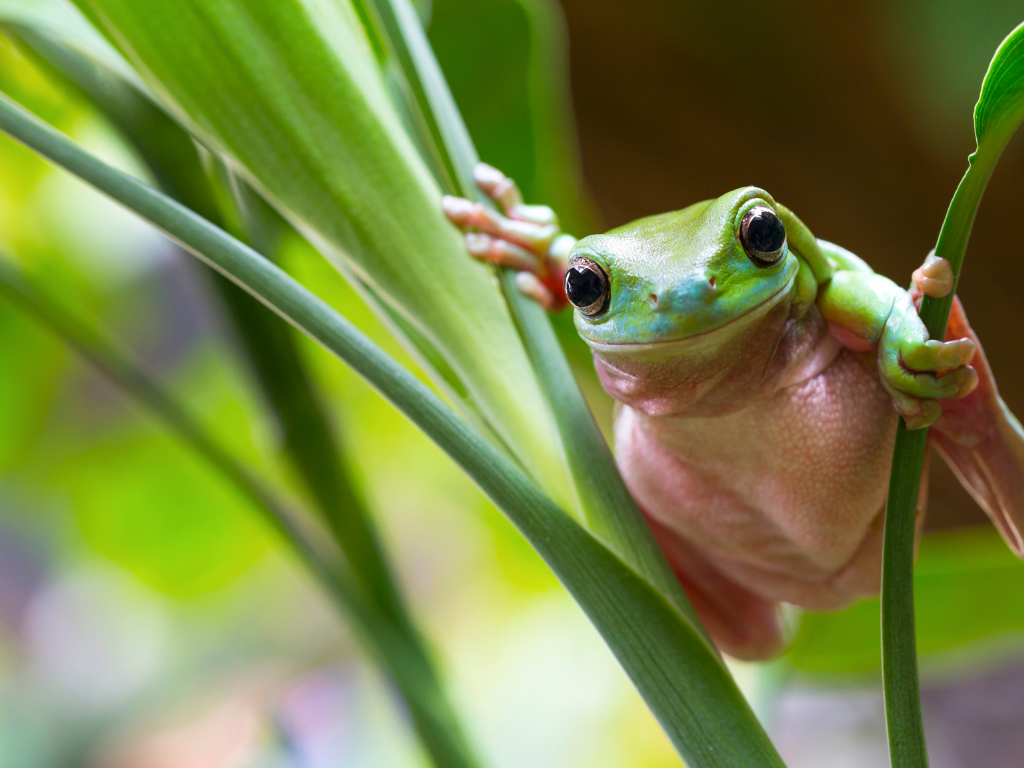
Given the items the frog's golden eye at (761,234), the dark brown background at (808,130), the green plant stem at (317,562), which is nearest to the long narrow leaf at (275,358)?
the green plant stem at (317,562)

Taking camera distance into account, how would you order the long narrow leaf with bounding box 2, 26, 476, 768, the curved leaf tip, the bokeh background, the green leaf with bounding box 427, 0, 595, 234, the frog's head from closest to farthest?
the curved leaf tip, the frog's head, the long narrow leaf with bounding box 2, 26, 476, 768, the green leaf with bounding box 427, 0, 595, 234, the bokeh background

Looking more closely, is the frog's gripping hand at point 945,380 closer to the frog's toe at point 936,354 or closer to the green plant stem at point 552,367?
the frog's toe at point 936,354

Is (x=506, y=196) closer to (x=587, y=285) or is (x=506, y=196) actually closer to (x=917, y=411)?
(x=587, y=285)

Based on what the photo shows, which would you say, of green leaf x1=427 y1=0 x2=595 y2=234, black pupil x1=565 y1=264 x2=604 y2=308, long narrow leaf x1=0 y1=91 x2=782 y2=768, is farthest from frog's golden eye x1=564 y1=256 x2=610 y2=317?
green leaf x1=427 y1=0 x2=595 y2=234

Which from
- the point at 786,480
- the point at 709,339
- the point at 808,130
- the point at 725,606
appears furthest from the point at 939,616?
the point at 808,130

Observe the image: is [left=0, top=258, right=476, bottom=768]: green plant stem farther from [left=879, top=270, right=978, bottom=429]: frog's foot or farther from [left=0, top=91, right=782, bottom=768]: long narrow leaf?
[left=879, top=270, right=978, bottom=429]: frog's foot

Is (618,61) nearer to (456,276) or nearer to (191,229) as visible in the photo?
(456,276)

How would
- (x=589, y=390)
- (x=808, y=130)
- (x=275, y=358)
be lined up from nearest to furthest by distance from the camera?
(x=275, y=358) → (x=589, y=390) → (x=808, y=130)
